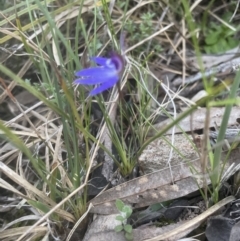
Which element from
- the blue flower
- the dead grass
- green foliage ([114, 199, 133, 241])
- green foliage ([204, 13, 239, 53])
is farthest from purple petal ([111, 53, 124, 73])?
green foliage ([204, 13, 239, 53])

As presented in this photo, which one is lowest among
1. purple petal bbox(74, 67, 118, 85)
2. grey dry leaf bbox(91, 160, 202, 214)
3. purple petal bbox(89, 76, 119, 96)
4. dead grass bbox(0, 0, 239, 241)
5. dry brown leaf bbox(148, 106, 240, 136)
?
grey dry leaf bbox(91, 160, 202, 214)

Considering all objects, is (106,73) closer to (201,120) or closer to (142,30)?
(201,120)

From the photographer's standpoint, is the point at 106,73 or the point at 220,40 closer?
the point at 106,73

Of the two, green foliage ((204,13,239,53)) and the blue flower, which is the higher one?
the blue flower

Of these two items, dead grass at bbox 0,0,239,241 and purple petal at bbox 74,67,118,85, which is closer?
purple petal at bbox 74,67,118,85

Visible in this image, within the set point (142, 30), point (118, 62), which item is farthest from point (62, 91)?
point (118, 62)

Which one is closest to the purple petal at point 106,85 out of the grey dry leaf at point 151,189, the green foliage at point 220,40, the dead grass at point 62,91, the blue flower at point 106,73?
the blue flower at point 106,73

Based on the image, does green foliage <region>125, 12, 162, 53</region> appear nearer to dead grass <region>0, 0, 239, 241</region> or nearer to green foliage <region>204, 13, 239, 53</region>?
dead grass <region>0, 0, 239, 241</region>

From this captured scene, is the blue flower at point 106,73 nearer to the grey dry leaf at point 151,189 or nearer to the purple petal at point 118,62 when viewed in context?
the purple petal at point 118,62
